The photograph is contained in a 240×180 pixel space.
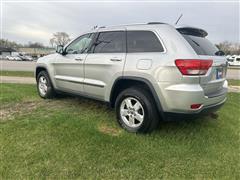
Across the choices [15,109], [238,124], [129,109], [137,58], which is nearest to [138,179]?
[129,109]

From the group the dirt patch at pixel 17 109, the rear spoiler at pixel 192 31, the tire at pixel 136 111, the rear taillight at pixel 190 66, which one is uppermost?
the rear spoiler at pixel 192 31

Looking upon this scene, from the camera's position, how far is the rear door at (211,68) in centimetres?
333

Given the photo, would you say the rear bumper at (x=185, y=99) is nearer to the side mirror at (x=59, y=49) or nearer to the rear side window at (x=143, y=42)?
the rear side window at (x=143, y=42)

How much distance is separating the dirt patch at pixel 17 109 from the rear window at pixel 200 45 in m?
3.61

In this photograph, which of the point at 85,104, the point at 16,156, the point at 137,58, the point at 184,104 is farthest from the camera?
the point at 85,104

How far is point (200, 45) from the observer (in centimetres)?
361

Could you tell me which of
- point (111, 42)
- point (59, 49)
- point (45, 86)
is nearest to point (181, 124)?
point (111, 42)

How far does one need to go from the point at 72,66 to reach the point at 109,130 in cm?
176

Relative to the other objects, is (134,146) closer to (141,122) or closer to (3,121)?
(141,122)

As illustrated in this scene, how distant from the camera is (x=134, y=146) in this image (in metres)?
3.35

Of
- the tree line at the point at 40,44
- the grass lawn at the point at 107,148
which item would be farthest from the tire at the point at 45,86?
the tree line at the point at 40,44

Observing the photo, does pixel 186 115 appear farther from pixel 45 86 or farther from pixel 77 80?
pixel 45 86

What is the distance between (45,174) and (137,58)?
2.15 m

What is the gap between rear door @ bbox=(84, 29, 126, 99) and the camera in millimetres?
3932
